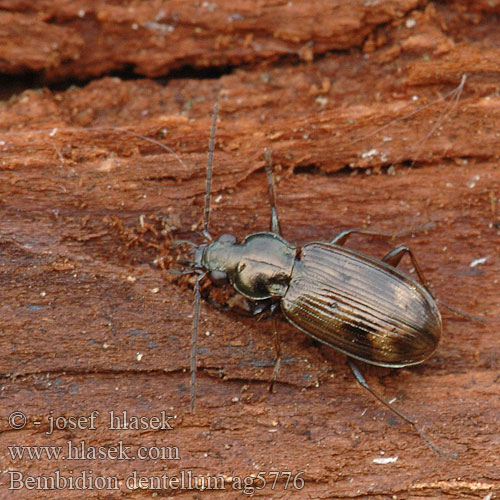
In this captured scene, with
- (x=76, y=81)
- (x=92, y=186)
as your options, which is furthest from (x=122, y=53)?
(x=92, y=186)

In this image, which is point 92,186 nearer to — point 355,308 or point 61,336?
point 61,336

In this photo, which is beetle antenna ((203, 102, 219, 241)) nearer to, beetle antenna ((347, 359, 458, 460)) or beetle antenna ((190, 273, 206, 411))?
beetle antenna ((190, 273, 206, 411))

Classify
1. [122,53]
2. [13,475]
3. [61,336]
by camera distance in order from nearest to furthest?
[13,475] → [61,336] → [122,53]

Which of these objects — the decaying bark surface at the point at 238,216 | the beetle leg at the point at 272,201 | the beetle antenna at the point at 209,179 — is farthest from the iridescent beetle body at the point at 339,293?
the decaying bark surface at the point at 238,216

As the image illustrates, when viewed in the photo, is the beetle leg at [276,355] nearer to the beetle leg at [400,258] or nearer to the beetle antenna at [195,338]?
the beetle antenna at [195,338]

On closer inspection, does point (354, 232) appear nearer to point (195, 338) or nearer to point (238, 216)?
point (238, 216)

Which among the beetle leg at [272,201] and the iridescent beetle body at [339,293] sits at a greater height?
the beetle leg at [272,201]

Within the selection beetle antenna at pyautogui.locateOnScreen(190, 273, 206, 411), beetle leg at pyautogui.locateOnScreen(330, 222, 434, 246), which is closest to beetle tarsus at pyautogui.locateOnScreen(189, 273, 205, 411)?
beetle antenna at pyautogui.locateOnScreen(190, 273, 206, 411)
